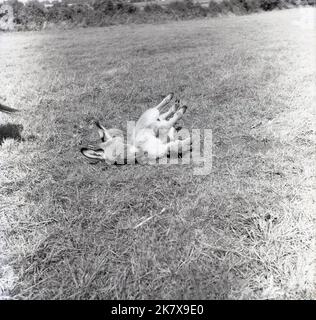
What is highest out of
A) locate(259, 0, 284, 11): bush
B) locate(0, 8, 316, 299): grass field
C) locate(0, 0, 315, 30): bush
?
locate(259, 0, 284, 11): bush

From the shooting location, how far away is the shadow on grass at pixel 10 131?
15.1 ft

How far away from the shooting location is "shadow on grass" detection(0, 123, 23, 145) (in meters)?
4.61

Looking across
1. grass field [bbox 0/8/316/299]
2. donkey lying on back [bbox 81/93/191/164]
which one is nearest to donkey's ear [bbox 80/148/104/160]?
donkey lying on back [bbox 81/93/191/164]

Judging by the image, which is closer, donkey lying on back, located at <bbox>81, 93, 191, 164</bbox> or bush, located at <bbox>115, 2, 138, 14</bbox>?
donkey lying on back, located at <bbox>81, 93, 191, 164</bbox>

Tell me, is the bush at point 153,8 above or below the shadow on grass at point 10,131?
above

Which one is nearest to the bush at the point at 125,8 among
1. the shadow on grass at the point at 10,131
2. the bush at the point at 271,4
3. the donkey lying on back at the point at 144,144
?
the bush at the point at 271,4

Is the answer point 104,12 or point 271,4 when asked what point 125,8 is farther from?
point 271,4

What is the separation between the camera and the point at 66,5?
65.6 ft

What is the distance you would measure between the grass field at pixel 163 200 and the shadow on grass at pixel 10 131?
0.15ft

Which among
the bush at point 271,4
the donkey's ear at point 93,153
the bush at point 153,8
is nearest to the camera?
the donkey's ear at point 93,153

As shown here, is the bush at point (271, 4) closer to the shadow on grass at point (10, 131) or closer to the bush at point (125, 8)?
the bush at point (125, 8)

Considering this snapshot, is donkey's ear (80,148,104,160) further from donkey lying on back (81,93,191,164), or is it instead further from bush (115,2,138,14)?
bush (115,2,138,14)

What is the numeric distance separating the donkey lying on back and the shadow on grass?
1.32 metres

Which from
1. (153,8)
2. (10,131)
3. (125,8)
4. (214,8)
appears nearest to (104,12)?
(125,8)
